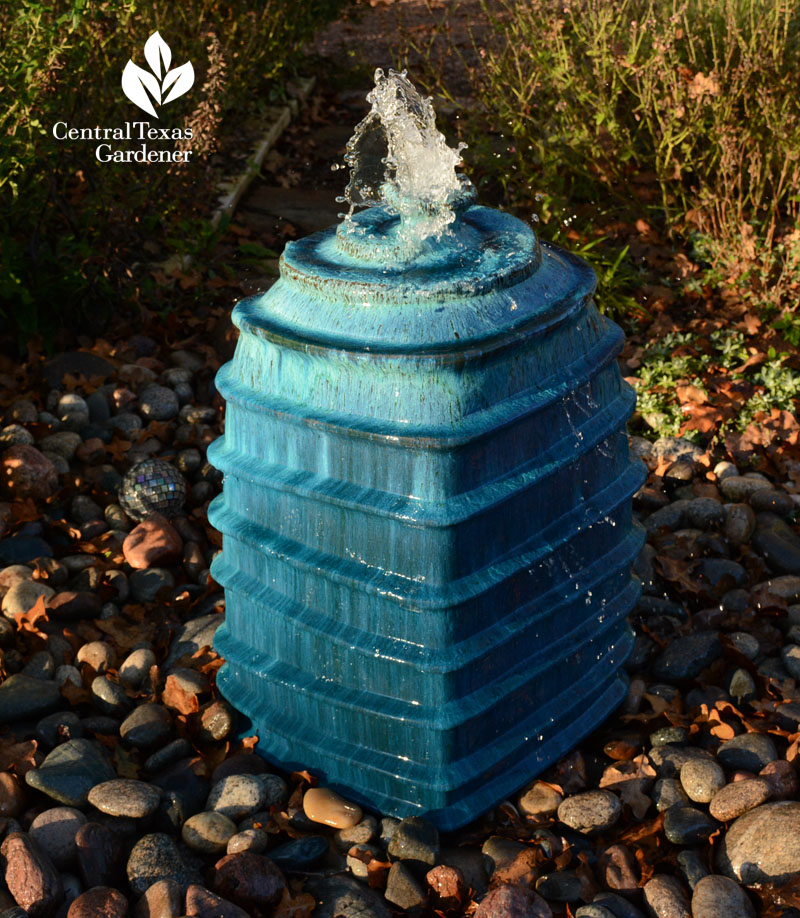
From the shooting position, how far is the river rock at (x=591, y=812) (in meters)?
2.53

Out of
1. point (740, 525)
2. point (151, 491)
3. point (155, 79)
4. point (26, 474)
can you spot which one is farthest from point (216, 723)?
point (155, 79)

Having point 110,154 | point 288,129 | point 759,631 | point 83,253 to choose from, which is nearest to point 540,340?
point 759,631

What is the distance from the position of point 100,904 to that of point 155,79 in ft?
14.5

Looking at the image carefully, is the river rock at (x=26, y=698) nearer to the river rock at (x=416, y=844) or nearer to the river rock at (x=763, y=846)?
the river rock at (x=416, y=844)

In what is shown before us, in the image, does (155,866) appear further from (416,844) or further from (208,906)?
(416,844)

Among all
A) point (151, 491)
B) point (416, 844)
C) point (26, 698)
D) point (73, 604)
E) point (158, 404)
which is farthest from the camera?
point (158, 404)

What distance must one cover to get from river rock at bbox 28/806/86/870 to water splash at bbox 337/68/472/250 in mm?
1436

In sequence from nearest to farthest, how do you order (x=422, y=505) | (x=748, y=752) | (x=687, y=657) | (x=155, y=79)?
1. (x=422, y=505)
2. (x=748, y=752)
3. (x=687, y=657)
4. (x=155, y=79)

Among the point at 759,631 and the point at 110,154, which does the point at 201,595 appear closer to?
the point at 759,631

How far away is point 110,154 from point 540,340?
142 inches

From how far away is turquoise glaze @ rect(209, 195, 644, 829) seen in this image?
2.19 m

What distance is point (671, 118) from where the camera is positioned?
5258 millimetres

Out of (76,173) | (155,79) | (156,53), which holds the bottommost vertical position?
(76,173)

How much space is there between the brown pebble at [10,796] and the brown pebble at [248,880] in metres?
0.53
